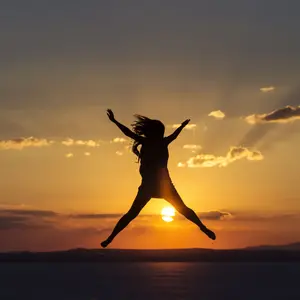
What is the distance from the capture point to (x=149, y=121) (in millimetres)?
17984

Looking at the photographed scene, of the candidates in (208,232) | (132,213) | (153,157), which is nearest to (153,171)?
(153,157)

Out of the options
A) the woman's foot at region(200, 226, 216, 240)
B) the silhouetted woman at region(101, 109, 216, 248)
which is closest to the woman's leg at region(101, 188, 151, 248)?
the silhouetted woman at region(101, 109, 216, 248)

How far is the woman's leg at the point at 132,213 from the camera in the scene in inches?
698

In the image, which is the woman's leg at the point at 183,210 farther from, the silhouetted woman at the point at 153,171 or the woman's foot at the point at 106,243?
the woman's foot at the point at 106,243

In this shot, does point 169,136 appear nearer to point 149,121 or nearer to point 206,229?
point 149,121

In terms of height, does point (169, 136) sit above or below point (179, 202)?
above

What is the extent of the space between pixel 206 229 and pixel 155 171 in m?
1.76

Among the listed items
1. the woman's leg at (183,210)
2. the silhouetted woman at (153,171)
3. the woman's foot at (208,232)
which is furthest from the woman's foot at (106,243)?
the woman's foot at (208,232)

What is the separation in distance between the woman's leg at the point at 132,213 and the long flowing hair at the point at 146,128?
979mm

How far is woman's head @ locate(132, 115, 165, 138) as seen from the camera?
17.9 metres

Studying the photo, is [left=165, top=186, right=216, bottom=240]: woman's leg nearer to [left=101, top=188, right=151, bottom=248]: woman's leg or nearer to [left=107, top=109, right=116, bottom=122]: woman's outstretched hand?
[left=101, top=188, right=151, bottom=248]: woman's leg

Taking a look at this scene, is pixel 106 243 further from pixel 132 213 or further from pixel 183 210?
pixel 183 210

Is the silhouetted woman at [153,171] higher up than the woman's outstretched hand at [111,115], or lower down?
lower down

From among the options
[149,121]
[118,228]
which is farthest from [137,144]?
[118,228]
